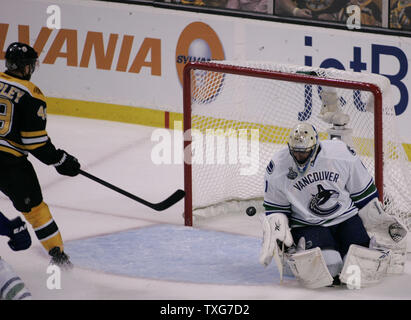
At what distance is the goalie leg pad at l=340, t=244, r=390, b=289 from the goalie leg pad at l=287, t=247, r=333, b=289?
0.30ft

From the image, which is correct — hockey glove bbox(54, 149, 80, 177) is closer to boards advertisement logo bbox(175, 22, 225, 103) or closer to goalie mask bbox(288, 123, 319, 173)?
goalie mask bbox(288, 123, 319, 173)

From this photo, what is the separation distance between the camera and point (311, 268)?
5.21 m

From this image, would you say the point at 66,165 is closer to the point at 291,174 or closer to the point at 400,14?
the point at 291,174

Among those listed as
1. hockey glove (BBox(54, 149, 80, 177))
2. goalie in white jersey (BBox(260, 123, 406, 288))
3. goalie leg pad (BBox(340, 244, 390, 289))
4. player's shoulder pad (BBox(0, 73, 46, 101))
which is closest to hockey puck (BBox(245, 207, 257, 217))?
goalie in white jersey (BBox(260, 123, 406, 288))

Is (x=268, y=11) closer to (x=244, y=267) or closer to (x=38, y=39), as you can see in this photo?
(x=38, y=39)

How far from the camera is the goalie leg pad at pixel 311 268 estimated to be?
5180 millimetres

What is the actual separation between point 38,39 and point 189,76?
2575 millimetres

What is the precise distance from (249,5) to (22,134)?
3.08 metres

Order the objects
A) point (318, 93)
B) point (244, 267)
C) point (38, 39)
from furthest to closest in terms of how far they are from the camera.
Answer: point (38, 39) < point (318, 93) < point (244, 267)

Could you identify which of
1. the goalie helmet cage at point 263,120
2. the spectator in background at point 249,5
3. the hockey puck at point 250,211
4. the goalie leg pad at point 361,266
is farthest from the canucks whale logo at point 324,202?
the spectator in background at point 249,5

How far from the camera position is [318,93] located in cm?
635

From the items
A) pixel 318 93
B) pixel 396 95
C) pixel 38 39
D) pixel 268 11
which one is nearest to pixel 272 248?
pixel 318 93

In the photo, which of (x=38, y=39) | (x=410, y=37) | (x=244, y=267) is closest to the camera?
(x=244, y=267)
